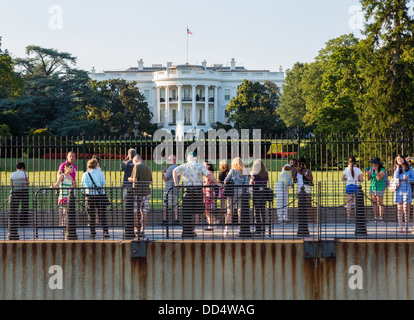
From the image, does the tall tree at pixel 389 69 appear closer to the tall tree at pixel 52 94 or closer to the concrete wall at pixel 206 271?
the concrete wall at pixel 206 271

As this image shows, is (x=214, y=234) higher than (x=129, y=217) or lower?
lower

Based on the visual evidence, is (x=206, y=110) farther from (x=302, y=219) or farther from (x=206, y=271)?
(x=206, y=271)

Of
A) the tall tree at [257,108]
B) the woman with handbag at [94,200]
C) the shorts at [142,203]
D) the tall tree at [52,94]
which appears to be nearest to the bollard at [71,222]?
the woman with handbag at [94,200]

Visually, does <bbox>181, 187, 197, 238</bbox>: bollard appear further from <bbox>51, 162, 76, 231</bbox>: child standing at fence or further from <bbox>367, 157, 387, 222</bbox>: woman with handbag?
<bbox>367, 157, 387, 222</bbox>: woman with handbag

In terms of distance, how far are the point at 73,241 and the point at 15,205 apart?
62.3 inches

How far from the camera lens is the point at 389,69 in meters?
27.4

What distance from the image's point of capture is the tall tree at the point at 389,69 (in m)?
26.2

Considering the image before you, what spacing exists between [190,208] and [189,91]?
341 ft

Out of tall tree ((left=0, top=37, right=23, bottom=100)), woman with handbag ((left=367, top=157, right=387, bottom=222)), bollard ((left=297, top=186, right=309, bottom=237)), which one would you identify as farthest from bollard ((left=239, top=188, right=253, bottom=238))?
tall tree ((left=0, top=37, right=23, bottom=100))

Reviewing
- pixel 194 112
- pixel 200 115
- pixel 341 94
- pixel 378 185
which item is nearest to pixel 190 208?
pixel 378 185

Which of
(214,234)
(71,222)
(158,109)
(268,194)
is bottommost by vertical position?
(214,234)

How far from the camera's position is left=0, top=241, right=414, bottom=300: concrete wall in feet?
35.0

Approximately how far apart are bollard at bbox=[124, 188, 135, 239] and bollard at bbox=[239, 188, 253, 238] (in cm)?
179

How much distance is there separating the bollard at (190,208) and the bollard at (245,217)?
71cm
